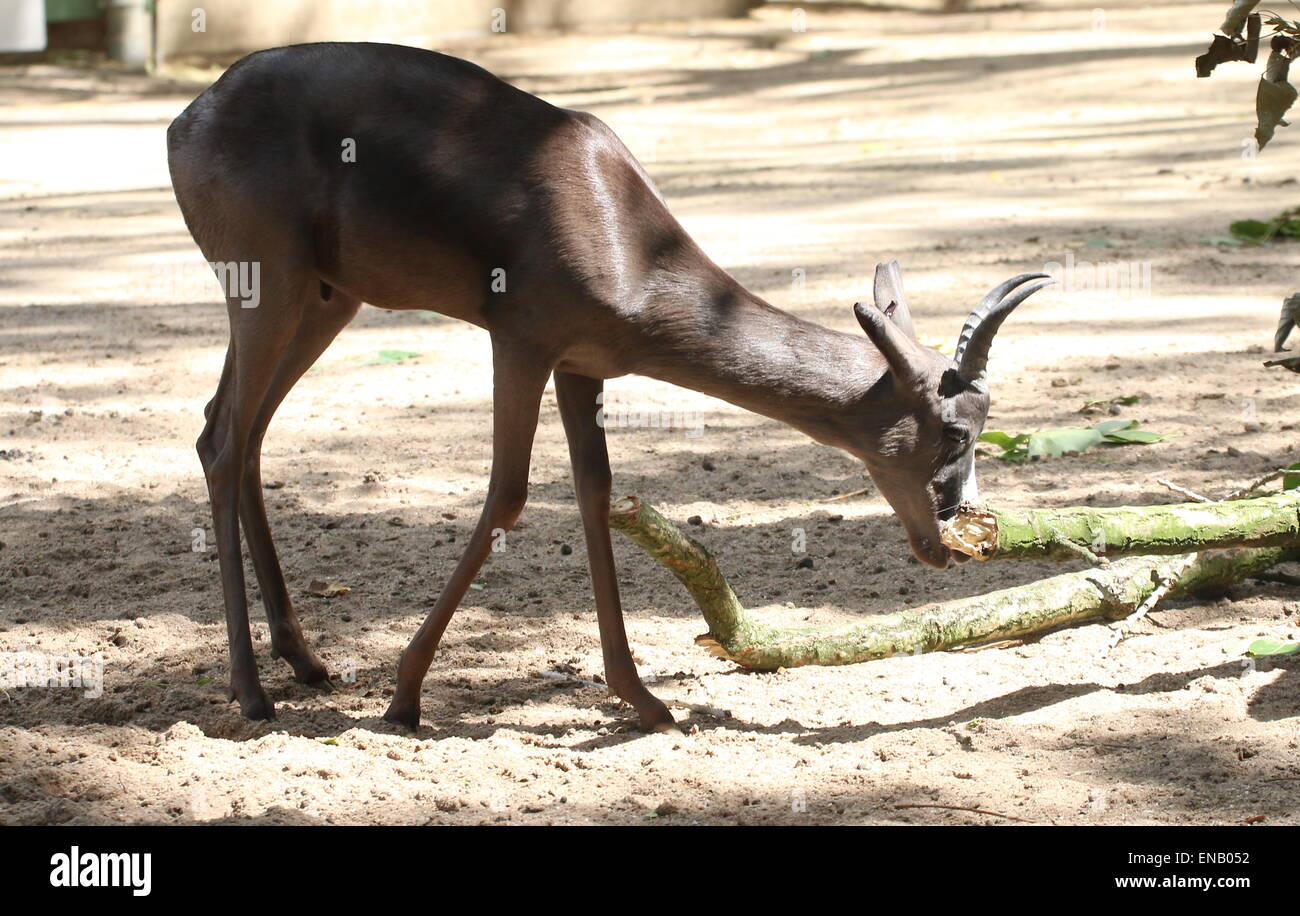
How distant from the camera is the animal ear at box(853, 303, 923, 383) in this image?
416cm

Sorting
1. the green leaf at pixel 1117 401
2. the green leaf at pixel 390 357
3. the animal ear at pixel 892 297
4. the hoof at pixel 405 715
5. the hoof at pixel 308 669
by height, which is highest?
the animal ear at pixel 892 297

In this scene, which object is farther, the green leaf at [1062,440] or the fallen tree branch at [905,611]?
the green leaf at [1062,440]

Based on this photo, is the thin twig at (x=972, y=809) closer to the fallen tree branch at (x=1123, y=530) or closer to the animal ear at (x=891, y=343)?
the fallen tree branch at (x=1123, y=530)

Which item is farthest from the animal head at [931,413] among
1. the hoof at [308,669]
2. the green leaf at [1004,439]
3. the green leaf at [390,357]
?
the green leaf at [390,357]

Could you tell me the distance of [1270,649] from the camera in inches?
181

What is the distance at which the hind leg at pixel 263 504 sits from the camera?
15.8 feet

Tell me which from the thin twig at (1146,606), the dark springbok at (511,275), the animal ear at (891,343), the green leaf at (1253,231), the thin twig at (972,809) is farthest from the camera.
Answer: the green leaf at (1253,231)

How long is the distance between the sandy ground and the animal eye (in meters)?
0.82

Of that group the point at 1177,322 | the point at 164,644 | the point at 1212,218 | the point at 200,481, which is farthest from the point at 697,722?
the point at 1212,218

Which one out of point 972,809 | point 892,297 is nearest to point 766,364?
point 892,297

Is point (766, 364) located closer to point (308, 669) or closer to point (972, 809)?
point (972, 809)

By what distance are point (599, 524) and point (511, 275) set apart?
81cm

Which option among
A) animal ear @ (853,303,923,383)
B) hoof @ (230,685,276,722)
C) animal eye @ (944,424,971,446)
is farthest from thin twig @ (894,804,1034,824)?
A: hoof @ (230,685,276,722)

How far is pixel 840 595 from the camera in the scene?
545cm
